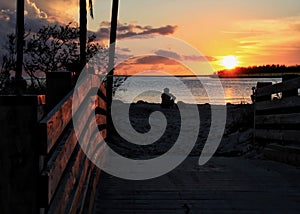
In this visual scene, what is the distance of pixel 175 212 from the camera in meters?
4.74

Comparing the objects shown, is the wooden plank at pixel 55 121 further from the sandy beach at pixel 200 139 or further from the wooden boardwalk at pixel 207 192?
the sandy beach at pixel 200 139

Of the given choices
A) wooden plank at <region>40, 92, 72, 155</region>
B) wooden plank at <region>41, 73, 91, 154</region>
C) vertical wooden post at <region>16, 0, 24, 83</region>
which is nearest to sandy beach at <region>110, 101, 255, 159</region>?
vertical wooden post at <region>16, 0, 24, 83</region>

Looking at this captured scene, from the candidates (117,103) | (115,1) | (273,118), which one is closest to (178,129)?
(117,103)

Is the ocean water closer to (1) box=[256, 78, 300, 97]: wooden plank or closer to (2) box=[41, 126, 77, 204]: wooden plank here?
(1) box=[256, 78, 300, 97]: wooden plank

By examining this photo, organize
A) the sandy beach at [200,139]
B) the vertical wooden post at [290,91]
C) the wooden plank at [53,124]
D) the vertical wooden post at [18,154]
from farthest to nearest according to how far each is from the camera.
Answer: the sandy beach at [200,139]
the vertical wooden post at [290,91]
the wooden plank at [53,124]
the vertical wooden post at [18,154]

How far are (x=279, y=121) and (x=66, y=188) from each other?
246 inches

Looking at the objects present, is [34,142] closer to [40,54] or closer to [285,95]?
[285,95]

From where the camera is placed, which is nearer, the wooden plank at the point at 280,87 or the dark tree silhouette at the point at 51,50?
the wooden plank at the point at 280,87

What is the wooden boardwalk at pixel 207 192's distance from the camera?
16.1 ft

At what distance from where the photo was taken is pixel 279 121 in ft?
27.5

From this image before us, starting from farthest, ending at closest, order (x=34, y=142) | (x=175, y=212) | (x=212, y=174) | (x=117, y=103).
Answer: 1. (x=117, y=103)
2. (x=212, y=174)
3. (x=175, y=212)
4. (x=34, y=142)

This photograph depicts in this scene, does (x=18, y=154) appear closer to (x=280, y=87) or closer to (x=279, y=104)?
(x=280, y=87)

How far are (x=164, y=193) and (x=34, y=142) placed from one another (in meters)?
3.70

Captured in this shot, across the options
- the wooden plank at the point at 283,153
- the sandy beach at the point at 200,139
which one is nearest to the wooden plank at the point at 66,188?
the wooden plank at the point at 283,153
